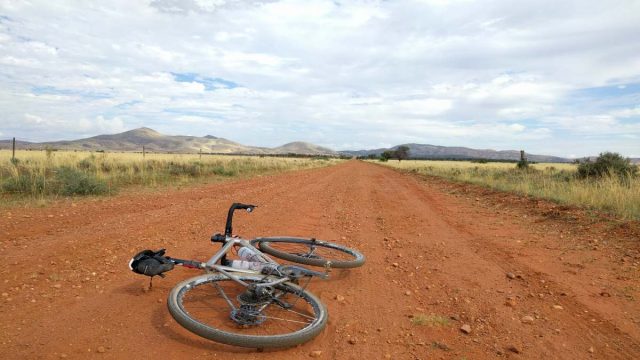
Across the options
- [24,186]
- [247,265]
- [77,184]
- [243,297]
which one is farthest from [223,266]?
[24,186]

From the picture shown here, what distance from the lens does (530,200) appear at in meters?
12.3

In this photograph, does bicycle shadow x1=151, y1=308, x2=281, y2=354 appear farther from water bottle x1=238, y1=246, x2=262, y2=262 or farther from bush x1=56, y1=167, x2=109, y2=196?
bush x1=56, y1=167, x2=109, y2=196

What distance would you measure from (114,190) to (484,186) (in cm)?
1392

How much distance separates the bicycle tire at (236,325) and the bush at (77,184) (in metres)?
9.03

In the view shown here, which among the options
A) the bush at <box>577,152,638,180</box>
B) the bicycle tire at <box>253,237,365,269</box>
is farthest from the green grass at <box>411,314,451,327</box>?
the bush at <box>577,152,638,180</box>

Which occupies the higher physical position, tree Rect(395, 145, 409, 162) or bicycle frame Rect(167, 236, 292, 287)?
tree Rect(395, 145, 409, 162)

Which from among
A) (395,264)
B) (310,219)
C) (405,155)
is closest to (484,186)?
(310,219)

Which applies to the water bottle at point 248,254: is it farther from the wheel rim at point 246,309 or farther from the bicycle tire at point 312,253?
the bicycle tire at point 312,253

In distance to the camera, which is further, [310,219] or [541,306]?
[310,219]

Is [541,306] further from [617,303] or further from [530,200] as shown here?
[530,200]

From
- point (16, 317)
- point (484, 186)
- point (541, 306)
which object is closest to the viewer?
point (16, 317)

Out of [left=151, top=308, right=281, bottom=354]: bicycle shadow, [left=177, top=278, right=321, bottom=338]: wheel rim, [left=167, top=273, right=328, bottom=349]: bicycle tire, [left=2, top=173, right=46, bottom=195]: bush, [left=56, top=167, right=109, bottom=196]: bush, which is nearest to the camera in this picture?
[left=167, top=273, right=328, bottom=349]: bicycle tire

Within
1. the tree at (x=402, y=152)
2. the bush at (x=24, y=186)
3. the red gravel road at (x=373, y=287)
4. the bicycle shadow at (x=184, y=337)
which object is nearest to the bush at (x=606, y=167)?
the red gravel road at (x=373, y=287)

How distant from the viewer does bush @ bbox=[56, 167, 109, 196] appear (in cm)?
1138
